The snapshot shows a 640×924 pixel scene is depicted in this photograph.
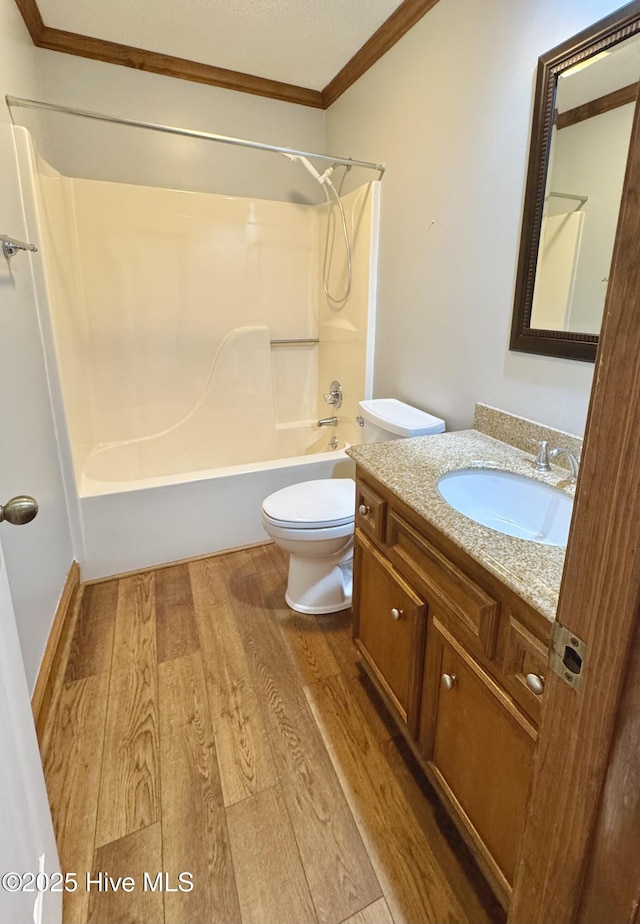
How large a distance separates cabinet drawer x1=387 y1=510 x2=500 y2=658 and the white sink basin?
15 cm

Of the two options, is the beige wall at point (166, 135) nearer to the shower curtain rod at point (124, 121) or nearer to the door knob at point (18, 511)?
the shower curtain rod at point (124, 121)

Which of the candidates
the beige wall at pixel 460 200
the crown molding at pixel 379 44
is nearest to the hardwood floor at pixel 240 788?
the beige wall at pixel 460 200

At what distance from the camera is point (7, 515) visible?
28.1 inches

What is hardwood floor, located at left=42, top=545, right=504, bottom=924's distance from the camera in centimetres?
103

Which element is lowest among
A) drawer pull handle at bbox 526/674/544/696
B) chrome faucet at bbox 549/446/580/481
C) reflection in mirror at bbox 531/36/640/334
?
drawer pull handle at bbox 526/674/544/696

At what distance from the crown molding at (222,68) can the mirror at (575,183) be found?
86cm

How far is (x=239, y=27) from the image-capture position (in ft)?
6.55

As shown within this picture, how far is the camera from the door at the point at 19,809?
2.19 ft

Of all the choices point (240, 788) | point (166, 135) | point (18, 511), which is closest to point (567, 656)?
point (18, 511)

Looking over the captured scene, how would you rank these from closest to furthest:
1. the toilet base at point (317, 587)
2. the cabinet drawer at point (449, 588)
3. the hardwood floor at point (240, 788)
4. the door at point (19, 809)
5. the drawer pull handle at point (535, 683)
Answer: the door at point (19, 809), the drawer pull handle at point (535, 683), the cabinet drawer at point (449, 588), the hardwood floor at point (240, 788), the toilet base at point (317, 587)

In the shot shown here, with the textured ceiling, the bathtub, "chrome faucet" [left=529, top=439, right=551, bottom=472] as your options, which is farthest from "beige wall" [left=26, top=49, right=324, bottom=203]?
"chrome faucet" [left=529, top=439, right=551, bottom=472]

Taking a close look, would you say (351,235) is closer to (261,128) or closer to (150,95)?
(261,128)

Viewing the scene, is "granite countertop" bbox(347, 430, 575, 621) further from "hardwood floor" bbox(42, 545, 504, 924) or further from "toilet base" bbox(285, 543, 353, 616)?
"hardwood floor" bbox(42, 545, 504, 924)

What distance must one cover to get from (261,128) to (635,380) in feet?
9.73
